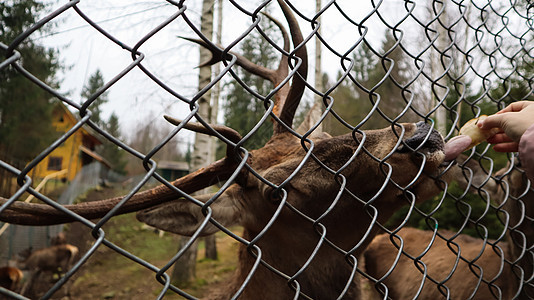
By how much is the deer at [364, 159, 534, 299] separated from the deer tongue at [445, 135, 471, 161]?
103 centimetres

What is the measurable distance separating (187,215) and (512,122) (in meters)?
1.88

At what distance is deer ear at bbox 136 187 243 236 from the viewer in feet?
7.17

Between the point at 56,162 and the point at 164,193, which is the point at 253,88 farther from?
the point at 56,162

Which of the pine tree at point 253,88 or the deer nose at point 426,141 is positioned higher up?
the pine tree at point 253,88

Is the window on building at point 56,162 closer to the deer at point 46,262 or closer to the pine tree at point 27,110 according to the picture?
the pine tree at point 27,110

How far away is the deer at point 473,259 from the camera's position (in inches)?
134

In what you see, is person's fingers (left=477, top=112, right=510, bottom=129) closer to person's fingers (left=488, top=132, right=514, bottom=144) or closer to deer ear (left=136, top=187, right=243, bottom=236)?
person's fingers (left=488, top=132, right=514, bottom=144)

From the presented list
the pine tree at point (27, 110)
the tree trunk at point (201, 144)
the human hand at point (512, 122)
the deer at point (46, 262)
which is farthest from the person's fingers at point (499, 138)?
the pine tree at point (27, 110)

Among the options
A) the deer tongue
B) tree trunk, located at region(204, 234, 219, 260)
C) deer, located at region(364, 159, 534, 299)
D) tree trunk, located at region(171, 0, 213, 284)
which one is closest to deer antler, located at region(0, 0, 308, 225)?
the deer tongue

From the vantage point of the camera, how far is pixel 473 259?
3.66m

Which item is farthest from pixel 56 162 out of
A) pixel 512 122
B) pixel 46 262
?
pixel 512 122

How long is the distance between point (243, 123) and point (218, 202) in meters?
9.16

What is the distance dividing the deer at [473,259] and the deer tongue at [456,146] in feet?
3.36

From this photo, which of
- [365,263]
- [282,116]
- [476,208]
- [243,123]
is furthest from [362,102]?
[282,116]
